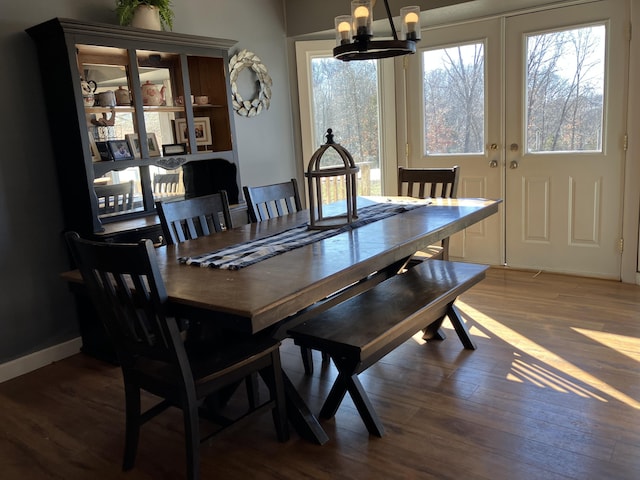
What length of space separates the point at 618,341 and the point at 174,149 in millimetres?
2811

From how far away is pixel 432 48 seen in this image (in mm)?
4469


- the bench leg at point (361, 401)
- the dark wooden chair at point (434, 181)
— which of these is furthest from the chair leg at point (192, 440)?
the dark wooden chair at point (434, 181)

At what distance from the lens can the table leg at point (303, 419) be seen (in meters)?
2.16

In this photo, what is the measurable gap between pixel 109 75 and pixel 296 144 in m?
1.93

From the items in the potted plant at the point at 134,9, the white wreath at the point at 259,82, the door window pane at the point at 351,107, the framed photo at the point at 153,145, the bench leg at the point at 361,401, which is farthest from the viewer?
the door window pane at the point at 351,107

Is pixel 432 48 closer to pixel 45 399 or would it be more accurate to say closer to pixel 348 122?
pixel 348 122

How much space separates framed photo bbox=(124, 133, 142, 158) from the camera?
126 inches

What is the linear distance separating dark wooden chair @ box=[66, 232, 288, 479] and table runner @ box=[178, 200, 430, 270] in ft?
0.98

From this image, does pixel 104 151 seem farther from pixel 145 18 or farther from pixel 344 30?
pixel 344 30

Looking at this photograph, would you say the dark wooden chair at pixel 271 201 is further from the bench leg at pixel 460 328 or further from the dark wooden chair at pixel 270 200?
the bench leg at pixel 460 328

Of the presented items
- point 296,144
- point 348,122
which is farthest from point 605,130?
point 296,144

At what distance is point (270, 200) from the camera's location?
10.4 feet

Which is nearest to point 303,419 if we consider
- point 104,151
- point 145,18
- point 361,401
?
point 361,401

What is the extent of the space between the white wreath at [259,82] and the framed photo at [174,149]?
2.53 feet
